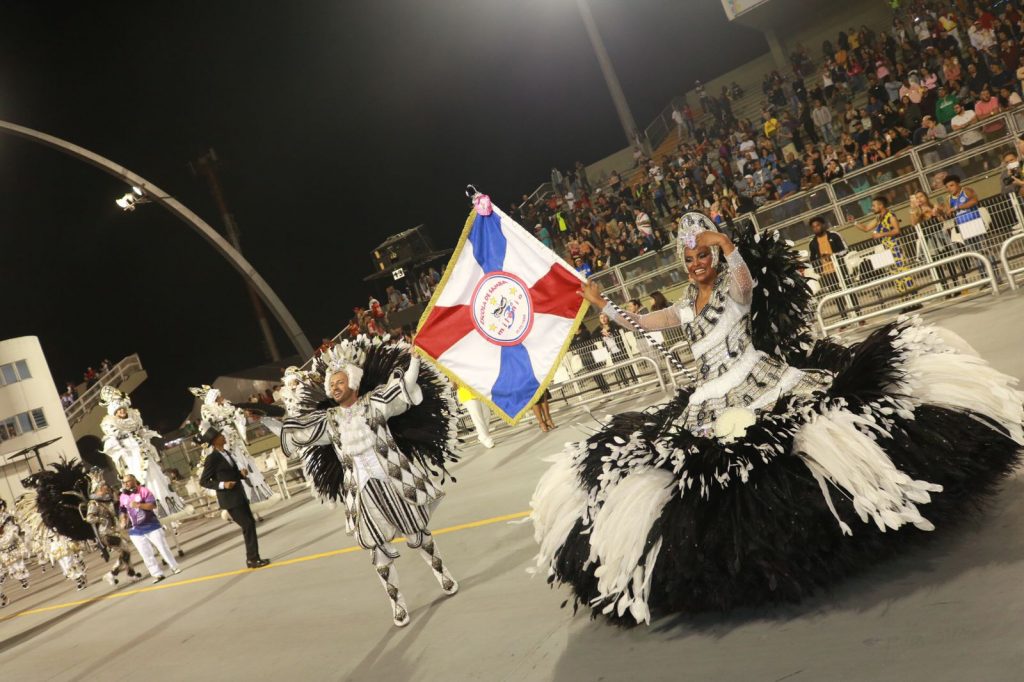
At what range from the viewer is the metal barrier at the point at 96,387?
132 feet

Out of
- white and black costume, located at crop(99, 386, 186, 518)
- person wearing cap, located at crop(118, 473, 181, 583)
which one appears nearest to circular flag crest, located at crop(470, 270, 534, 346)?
person wearing cap, located at crop(118, 473, 181, 583)

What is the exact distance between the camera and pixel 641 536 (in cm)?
449

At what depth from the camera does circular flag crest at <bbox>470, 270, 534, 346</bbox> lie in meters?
7.36

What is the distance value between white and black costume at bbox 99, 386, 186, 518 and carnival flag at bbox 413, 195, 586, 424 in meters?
10.2

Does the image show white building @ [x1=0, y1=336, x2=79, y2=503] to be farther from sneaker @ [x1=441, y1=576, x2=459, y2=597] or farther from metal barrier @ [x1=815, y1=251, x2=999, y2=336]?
sneaker @ [x1=441, y1=576, x2=459, y2=597]

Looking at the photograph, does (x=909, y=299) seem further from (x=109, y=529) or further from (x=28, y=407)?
(x=28, y=407)

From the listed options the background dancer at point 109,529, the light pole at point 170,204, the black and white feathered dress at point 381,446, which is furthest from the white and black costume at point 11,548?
the black and white feathered dress at point 381,446

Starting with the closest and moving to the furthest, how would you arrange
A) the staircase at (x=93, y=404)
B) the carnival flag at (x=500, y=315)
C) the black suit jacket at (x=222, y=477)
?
the carnival flag at (x=500, y=315)
the black suit jacket at (x=222, y=477)
the staircase at (x=93, y=404)

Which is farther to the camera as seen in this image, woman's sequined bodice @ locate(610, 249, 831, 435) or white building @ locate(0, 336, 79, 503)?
white building @ locate(0, 336, 79, 503)

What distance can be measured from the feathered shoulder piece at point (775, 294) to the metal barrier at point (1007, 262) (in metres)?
7.65

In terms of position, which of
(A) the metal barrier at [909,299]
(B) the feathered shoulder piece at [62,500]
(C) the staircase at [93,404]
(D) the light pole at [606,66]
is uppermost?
(D) the light pole at [606,66]

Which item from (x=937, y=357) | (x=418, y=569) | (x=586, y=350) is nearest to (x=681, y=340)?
(x=586, y=350)

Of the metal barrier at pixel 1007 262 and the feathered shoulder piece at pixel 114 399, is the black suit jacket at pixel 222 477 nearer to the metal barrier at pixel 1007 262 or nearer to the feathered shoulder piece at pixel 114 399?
the feathered shoulder piece at pixel 114 399

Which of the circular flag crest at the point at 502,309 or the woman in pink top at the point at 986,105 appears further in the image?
the woman in pink top at the point at 986,105
